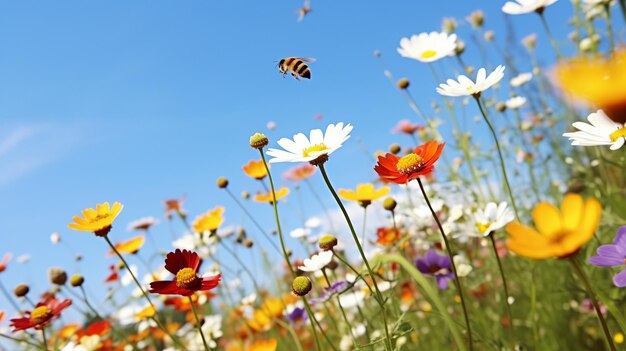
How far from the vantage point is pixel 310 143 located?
825mm

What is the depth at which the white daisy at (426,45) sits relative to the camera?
57.0 inches

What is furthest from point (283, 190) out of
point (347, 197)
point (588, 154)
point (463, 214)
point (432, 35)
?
point (588, 154)

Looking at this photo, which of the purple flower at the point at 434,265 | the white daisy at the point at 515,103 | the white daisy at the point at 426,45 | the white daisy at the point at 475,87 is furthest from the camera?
the white daisy at the point at 515,103

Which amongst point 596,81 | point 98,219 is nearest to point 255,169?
point 98,219

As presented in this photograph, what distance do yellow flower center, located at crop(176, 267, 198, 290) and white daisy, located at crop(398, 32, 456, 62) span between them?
0.88 metres

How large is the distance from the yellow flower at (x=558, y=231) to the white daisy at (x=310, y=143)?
325 mm

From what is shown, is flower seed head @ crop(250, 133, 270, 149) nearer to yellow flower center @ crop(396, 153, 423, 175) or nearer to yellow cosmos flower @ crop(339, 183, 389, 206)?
yellow flower center @ crop(396, 153, 423, 175)

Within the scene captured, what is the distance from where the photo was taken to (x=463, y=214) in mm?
1487

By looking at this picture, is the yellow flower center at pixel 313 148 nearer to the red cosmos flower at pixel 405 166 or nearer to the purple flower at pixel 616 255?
the red cosmos flower at pixel 405 166

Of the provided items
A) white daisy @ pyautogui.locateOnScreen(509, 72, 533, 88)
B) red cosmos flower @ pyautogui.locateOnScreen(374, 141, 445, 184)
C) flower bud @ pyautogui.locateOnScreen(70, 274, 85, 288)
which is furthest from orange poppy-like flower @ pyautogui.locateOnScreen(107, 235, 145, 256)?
white daisy @ pyautogui.locateOnScreen(509, 72, 533, 88)

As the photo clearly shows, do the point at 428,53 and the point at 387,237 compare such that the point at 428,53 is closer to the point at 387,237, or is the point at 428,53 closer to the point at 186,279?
the point at 387,237

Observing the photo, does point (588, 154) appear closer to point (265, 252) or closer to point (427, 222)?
point (427, 222)

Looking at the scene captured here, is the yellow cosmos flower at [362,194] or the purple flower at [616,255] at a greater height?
the yellow cosmos flower at [362,194]

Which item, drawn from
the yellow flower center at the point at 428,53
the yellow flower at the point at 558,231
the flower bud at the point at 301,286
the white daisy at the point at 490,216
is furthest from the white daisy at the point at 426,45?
the yellow flower at the point at 558,231
